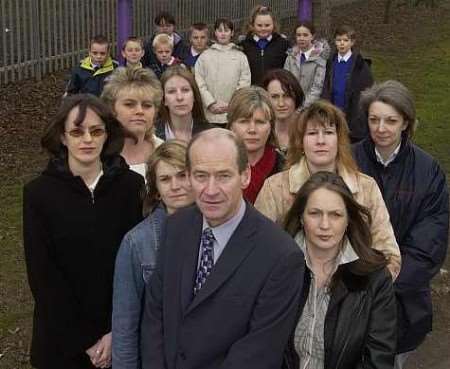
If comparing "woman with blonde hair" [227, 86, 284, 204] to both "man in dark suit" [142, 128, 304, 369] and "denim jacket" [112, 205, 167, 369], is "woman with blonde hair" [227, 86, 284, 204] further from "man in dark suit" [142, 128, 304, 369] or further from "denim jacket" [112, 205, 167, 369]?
"man in dark suit" [142, 128, 304, 369]

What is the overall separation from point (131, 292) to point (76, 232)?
17.9 inches

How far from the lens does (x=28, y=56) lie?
1169 cm

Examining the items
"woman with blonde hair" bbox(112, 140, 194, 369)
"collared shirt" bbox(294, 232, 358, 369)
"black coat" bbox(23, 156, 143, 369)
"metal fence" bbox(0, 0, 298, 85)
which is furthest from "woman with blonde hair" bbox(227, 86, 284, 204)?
"metal fence" bbox(0, 0, 298, 85)

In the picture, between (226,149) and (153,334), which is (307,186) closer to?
(226,149)

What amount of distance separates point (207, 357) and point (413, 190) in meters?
1.65

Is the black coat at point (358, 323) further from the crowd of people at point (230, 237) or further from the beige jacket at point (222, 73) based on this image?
the beige jacket at point (222, 73)

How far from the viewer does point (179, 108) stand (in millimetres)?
5043

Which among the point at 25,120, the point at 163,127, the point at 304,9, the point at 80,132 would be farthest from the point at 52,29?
the point at 80,132

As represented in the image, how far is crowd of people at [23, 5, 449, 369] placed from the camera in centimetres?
299

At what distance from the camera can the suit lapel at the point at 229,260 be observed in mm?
2965

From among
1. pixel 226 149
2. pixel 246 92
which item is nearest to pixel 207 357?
pixel 226 149

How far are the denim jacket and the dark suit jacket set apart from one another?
0.33 metres

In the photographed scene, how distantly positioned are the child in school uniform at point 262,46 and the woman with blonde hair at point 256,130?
3.83 m

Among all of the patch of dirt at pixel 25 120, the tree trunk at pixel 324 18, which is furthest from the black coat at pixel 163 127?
the tree trunk at pixel 324 18
